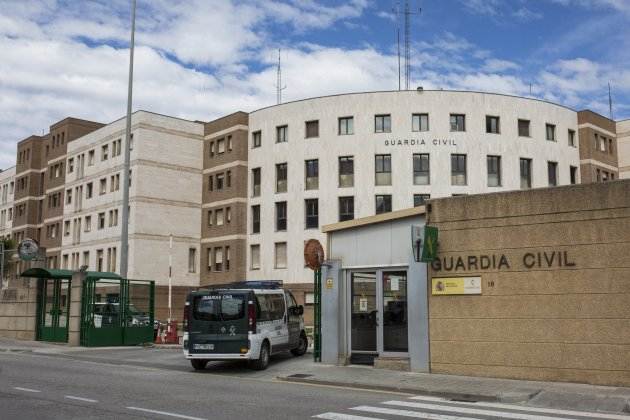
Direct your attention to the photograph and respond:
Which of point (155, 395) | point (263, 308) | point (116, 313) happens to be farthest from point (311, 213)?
point (155, 395)

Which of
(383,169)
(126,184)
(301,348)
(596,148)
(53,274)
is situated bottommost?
(301,348)

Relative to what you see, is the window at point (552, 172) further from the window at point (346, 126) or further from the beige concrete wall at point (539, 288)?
the beige concrete wall at point (539, 288)

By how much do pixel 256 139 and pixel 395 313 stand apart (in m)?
36.2

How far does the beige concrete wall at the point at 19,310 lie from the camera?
2786 centimetres

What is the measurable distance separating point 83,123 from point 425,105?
35.5 meters

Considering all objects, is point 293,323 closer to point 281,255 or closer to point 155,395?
point 155,395

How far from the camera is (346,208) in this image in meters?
46.8

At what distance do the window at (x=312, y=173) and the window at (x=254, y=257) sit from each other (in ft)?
20.9

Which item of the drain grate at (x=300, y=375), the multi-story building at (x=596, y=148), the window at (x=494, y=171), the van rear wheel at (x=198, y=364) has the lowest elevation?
the drain grate at (x=300, y=375)

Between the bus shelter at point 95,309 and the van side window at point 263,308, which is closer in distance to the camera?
the van side window at point 263,308

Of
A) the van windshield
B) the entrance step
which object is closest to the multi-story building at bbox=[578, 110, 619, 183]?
the entrance step

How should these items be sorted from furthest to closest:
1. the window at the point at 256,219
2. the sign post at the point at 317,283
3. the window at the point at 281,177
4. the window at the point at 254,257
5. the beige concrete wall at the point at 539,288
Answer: the window at the point at 256,219 < the window at the point at 254,257 < the window at the point at 281,177 < the sign post at the point at 317,283 < the beige concrete wall at the point at 539,288

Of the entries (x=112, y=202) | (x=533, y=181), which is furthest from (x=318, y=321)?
(x=112, y=202)

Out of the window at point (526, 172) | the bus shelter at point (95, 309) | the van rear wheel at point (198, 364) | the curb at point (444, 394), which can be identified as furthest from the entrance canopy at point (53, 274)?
the window at point (526, 172)
